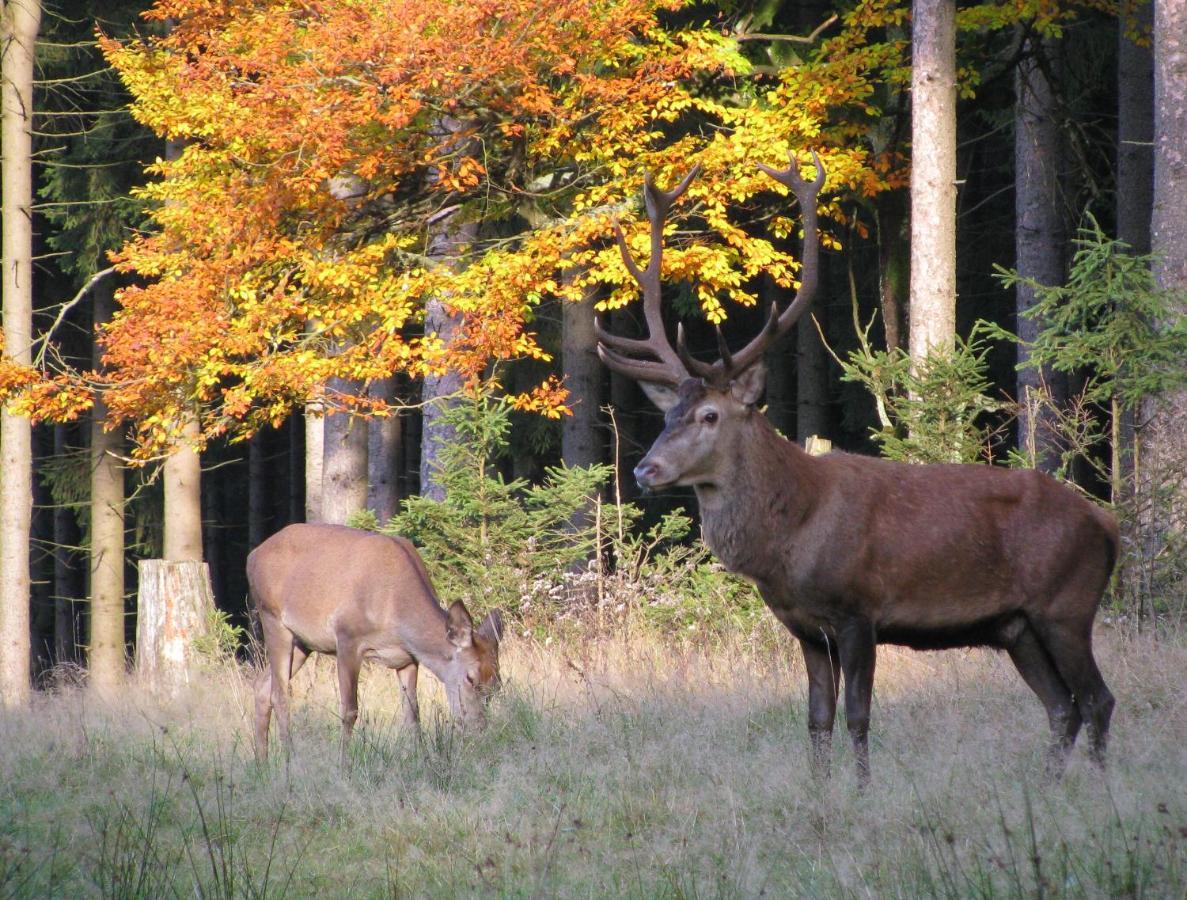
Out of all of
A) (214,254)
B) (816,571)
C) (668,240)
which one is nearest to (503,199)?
(668,240)

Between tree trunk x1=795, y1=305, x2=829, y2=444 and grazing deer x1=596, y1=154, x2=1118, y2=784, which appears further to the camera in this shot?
tree trunk x1=795, y1=305, x2=829, y2=444

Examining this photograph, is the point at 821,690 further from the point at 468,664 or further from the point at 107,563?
the point at 107,563

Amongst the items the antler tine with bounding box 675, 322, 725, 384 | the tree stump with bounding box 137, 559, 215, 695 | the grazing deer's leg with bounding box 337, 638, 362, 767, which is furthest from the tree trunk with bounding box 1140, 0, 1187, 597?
the tree stump with bounding box 137, 559, 215, 695

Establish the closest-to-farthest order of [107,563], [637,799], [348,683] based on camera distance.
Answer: [637,799] → [348,683] → [107,563]

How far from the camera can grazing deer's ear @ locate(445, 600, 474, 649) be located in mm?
8703

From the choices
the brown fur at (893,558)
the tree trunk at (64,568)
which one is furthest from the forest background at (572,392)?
the tree trunk at (64,568)

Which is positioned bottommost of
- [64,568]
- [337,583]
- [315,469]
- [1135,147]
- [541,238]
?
[64,568]

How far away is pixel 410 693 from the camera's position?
9016 mm

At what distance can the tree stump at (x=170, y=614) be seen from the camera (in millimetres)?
12852

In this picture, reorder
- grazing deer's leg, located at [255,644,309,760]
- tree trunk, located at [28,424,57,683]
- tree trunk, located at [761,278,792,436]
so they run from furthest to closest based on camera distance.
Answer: tree trunk, located at [28,424,57,683] < tree trunk, located at [761,278,792,436] < grazing deer's leg, located at [255,644,309,760]

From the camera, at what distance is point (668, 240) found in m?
13.5

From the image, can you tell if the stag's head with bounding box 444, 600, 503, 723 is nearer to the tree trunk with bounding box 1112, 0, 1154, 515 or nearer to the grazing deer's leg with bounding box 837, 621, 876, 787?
the grazing deer's leg with bounding box 837, 621, 876, 787

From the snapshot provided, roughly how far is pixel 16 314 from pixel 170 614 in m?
4.89

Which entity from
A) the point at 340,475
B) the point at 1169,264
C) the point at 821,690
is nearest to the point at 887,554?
the point at 821,690
